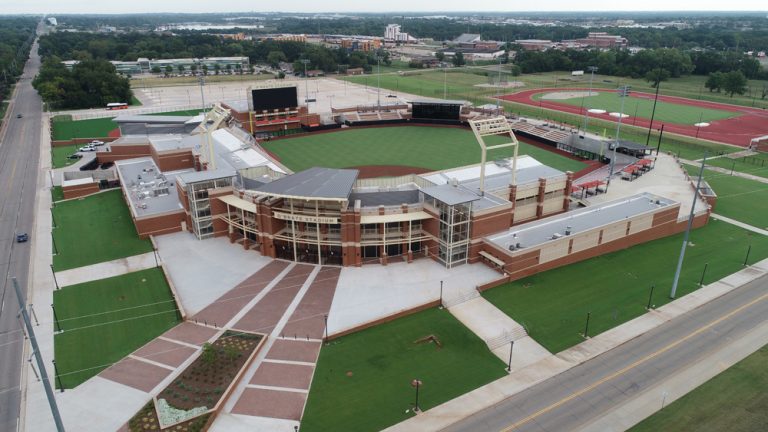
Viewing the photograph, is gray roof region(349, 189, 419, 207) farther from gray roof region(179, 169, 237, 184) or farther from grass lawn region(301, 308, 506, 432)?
gray roof region(179, 169, 237, 184)

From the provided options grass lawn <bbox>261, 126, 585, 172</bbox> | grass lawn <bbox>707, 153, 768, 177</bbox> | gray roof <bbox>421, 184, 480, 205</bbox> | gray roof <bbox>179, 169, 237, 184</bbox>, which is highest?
gray roof <bbox>421, 184, 480, 205</bbox>

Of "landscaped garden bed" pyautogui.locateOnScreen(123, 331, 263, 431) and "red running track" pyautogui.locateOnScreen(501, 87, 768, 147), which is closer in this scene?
"landscaped garden bed" pyautogui.locateOnScreen(123, 331, 263, 431)

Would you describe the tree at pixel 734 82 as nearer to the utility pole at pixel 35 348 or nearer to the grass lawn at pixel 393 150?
the grass lawn at pixel 393 150

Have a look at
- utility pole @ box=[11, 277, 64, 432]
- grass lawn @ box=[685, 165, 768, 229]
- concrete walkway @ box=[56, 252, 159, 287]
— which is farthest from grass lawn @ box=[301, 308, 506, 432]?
grass lawn @ box=[685, 165, 768, 229]

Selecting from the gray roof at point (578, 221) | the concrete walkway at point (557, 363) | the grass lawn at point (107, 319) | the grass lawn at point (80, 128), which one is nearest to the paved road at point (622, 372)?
the concrete walkway at point (557, 363)

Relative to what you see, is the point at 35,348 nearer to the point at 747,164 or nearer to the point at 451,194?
the point at 451,194
